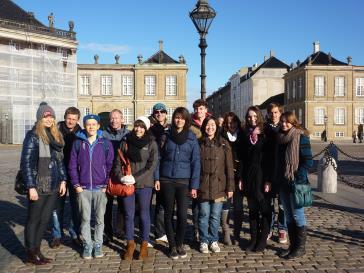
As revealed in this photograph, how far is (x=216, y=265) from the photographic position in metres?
5.60

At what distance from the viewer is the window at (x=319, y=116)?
55.9 meters

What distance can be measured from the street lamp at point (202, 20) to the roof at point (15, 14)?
34.0 metres

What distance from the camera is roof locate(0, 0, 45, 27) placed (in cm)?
4053

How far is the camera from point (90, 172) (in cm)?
575

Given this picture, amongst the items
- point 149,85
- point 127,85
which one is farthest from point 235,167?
point 127,85

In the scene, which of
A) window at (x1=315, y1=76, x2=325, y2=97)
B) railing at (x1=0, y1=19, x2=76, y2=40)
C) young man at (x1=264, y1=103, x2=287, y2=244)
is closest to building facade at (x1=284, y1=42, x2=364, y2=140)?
window at (x1=315, y1=76, x2=325, y2=97)

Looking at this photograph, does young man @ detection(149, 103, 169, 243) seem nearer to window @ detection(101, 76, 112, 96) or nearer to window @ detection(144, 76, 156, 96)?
window @ detection(144, 76, 156, 96)

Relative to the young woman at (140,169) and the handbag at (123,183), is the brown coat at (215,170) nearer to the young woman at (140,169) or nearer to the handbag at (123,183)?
the young woman at (140,169)

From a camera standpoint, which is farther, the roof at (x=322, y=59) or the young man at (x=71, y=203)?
the roof at (x=322, y=59)

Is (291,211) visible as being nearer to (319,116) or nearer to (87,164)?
(87,164)

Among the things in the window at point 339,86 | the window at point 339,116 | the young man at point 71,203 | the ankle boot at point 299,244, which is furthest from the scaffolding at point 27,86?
the ankle boot at point 299,244

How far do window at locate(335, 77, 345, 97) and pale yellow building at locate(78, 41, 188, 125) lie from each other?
18.4m

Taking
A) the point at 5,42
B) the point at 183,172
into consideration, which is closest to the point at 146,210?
the point at 183,172

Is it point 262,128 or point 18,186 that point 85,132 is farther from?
point 262,128
